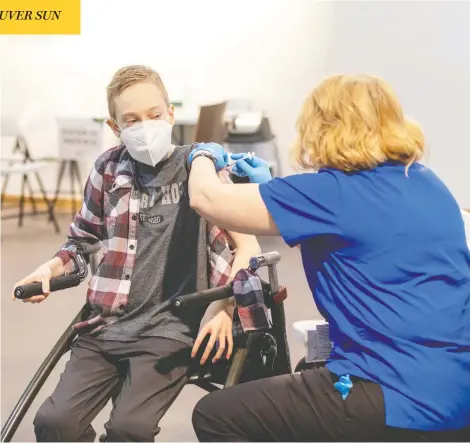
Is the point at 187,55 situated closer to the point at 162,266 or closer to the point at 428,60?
the point at 428,60

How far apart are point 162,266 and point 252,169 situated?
0.31 metres

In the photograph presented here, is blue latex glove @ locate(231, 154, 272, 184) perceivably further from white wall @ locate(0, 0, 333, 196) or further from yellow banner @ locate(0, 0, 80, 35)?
white wall @ locate(0, 0, 333, 196)

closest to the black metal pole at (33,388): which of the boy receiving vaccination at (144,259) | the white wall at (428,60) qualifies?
the boy receiving vaccination at (144,259)

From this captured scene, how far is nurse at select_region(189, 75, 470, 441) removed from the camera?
1.29 m

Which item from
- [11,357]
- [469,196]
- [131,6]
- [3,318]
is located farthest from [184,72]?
[11,357]

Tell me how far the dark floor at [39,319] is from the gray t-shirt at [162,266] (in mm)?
796

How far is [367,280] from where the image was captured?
131 centimetres

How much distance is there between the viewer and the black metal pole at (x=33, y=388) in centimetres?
153

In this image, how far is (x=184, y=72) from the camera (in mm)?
5570

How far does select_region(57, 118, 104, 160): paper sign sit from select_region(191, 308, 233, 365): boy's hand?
12.6 ft

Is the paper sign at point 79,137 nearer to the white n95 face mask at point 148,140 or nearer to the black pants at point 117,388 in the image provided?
the white n95 face mask at point 148,140

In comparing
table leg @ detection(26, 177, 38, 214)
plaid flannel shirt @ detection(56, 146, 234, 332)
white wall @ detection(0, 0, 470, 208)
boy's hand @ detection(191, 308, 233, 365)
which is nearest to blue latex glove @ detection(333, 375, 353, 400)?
boy's hand @ detection(191, 308, 233, 365)

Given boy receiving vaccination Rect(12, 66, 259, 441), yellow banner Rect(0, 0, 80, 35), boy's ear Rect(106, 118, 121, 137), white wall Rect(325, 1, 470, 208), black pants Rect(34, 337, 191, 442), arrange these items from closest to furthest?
black pants Rect(34, 337, 191, 442) → boy receiving vaccination Rect(12, 66, 259, 441) → boy's ear Rect(106, 118, 121, 137) → yellow banner Rect(0, 0, 80, 35) → white wall Rect(325, 1, 470, 208)

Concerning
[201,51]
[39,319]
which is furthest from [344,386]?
[201,51]
